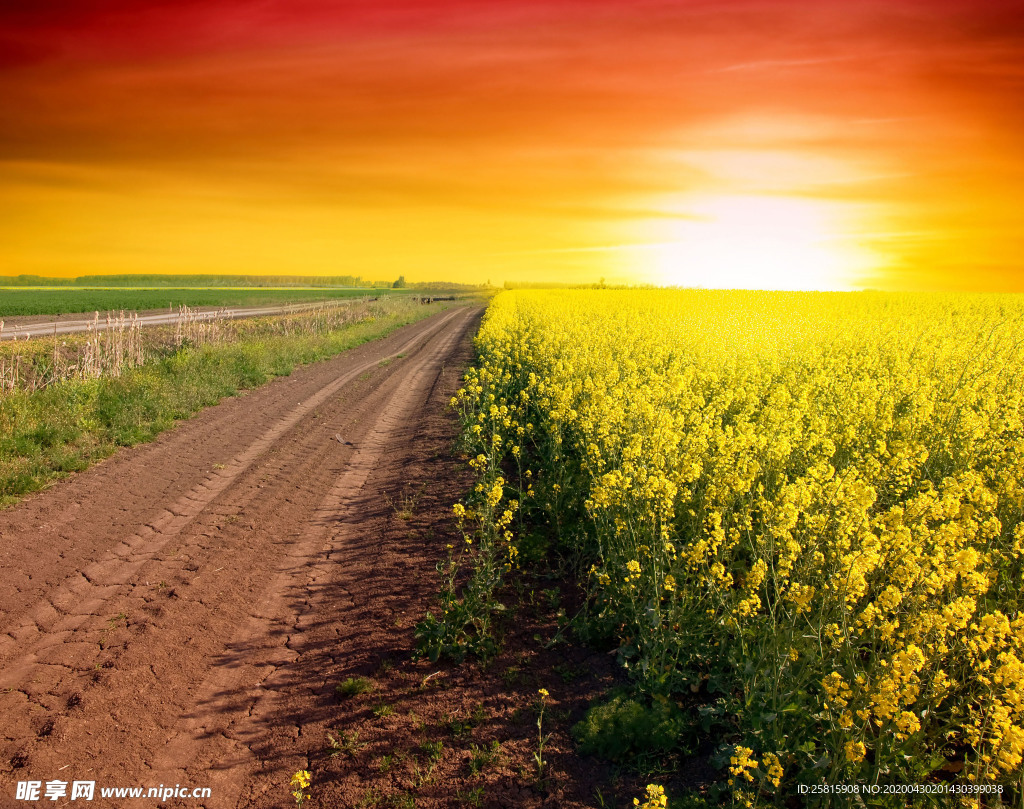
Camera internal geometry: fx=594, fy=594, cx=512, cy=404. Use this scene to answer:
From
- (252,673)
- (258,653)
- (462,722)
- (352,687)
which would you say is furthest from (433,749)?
(258,653)

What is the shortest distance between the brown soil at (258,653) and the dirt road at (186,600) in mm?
20

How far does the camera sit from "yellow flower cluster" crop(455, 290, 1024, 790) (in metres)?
3.43

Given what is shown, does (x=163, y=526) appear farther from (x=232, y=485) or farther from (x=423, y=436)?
(x=423, y=436)

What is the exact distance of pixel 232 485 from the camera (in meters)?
9.33

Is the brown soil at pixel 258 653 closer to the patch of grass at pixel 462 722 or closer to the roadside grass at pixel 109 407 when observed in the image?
the patch of grass at pixel 462 722

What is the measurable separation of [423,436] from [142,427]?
5.57 meters

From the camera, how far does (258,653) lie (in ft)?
17.5

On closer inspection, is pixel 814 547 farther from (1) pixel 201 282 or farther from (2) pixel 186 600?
(1) pixel 201 282

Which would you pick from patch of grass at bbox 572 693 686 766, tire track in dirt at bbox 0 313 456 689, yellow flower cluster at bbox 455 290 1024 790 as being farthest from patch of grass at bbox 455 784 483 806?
tire track in dirt at bbox 0 313 456 689

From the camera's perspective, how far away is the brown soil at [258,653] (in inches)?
160

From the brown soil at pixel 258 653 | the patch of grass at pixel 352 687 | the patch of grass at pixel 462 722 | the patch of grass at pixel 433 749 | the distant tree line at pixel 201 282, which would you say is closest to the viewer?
the brown soil at pixel 258 653

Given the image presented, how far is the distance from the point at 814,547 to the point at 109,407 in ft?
44.5

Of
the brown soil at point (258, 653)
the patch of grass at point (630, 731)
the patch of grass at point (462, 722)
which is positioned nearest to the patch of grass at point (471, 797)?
the brown soil at point (258, 653)

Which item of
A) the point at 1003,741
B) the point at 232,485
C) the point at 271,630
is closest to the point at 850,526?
the point at 1003,741
